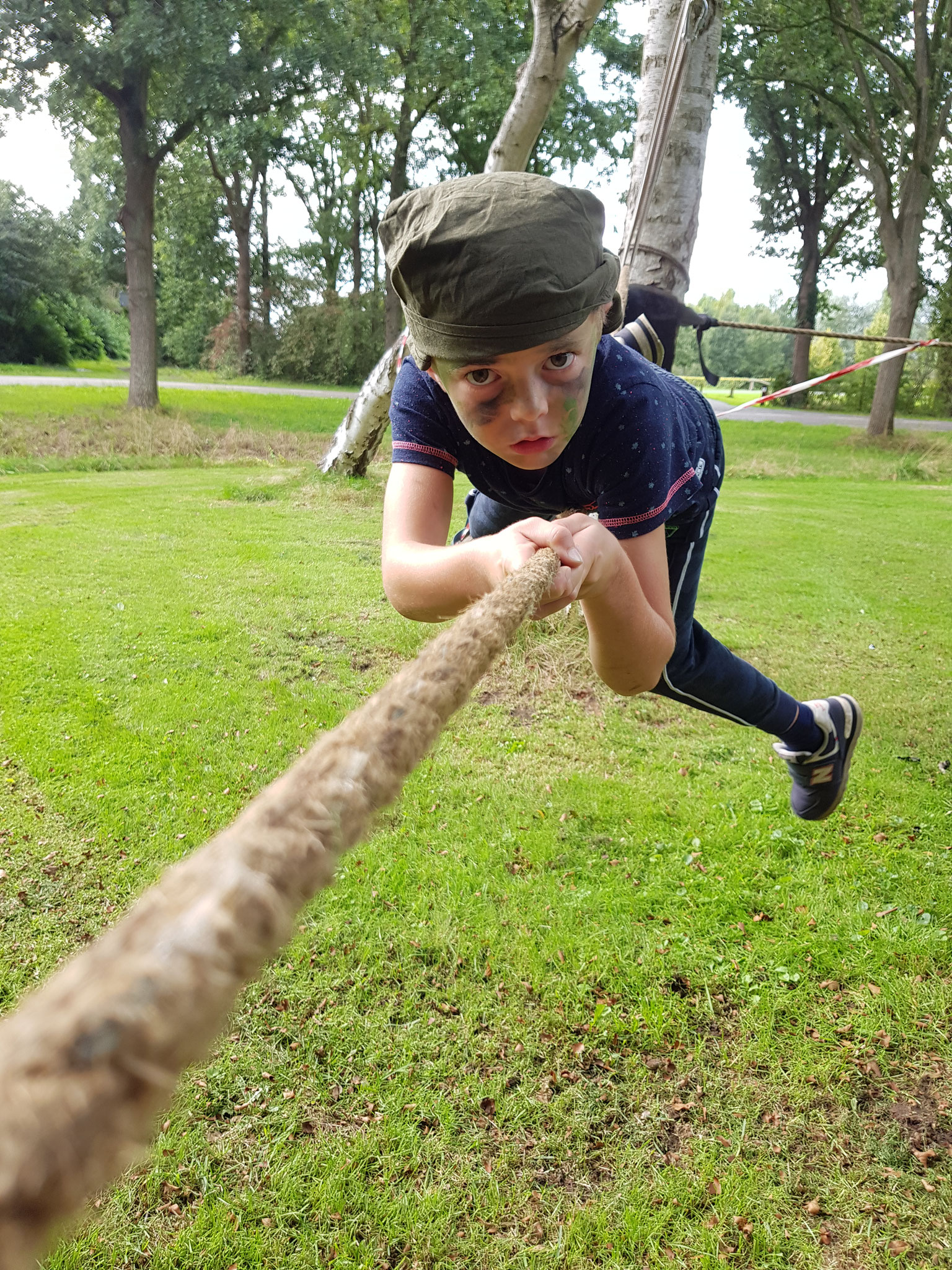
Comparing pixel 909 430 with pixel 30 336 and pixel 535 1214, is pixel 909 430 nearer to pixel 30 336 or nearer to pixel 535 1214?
pixel 535 1214

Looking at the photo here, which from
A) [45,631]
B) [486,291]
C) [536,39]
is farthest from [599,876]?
[536,39]

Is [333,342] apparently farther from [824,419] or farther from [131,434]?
[131,434]

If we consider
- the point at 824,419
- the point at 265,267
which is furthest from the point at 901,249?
the point at 265,267

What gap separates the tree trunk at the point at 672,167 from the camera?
4.27 metres

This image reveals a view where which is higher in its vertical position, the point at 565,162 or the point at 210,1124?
the point at 565,162

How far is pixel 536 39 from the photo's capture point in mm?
5898

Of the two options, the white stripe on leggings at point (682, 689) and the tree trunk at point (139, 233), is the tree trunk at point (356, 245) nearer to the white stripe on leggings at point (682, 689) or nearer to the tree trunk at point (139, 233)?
the tree trunk at point (139, 233)

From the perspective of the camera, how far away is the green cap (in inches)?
63.3

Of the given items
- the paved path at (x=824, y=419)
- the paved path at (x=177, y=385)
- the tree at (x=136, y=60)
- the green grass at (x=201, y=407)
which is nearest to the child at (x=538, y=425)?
the green grass at (x=201, y=407)

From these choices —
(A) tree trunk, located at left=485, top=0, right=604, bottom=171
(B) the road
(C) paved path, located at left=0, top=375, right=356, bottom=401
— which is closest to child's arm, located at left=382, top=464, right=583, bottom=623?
(A) tree trunk, located at left=485, top=0, right=604, bottom=171

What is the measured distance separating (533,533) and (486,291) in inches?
19.5

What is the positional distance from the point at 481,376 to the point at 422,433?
0.43 meters

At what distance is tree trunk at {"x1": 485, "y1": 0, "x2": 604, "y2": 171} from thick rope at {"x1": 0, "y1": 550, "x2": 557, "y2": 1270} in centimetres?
634

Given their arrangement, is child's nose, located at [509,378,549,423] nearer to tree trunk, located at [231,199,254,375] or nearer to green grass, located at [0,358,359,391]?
green grass, located at [0,358,359,391]
